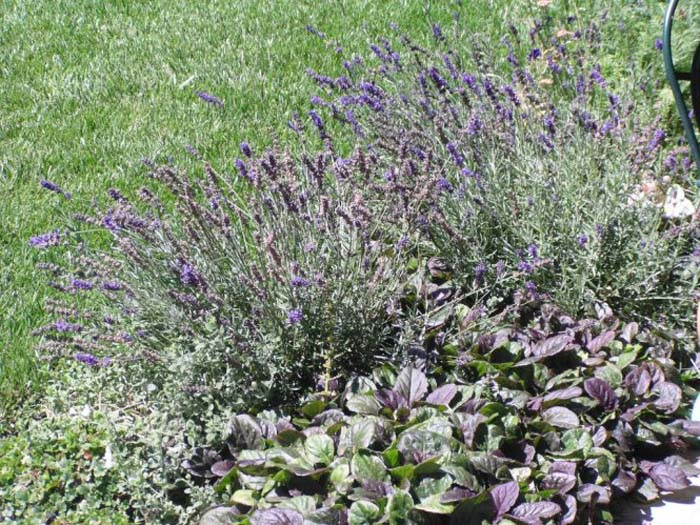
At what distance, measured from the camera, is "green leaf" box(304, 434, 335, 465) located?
8.69ft

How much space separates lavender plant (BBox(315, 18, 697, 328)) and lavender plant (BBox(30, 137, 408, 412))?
1.07 ft

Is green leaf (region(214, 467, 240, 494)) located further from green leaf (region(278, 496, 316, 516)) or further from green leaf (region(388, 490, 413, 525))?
green leaf (region(388, 490, 413, 525))

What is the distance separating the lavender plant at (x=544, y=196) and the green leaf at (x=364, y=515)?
100cm

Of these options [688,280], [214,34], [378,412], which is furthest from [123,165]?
[688,280]

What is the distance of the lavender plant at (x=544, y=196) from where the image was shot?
3.38m

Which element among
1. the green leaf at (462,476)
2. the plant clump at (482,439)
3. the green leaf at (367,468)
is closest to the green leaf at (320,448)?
the plant clump at (482,439)

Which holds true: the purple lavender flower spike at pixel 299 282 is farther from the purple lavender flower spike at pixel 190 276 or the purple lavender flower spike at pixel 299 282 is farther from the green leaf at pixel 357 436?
the green leaf at pixel 357 436

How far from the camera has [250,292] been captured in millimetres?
3098

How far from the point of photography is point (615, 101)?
12.7 ft

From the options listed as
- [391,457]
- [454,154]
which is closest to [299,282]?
[391,457]

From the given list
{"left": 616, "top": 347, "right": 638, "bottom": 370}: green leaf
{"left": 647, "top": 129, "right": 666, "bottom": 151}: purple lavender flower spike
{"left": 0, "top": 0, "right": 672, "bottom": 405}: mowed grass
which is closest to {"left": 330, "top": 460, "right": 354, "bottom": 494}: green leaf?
{"left": 616, "top": 347, "right": 638, "bottom": 370}: green leaf

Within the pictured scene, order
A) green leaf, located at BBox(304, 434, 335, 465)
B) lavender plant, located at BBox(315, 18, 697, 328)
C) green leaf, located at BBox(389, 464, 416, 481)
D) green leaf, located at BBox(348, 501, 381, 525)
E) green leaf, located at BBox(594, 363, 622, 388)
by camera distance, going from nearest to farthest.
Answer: green leaf, located at BBox(348, 501, 381, 525)
green leaf, located at BBox(389, 464, 416, 481)
green leaf, located at BBox(304, 434, 335, 465)
green leaf, located at BBox(594, 363, 622, 388)
lavender plant, located at BBox(315, 18, 697, 328)

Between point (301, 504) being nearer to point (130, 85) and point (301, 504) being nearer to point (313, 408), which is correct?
point (313, 408)

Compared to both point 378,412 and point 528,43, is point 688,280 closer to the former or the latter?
point 378,412
